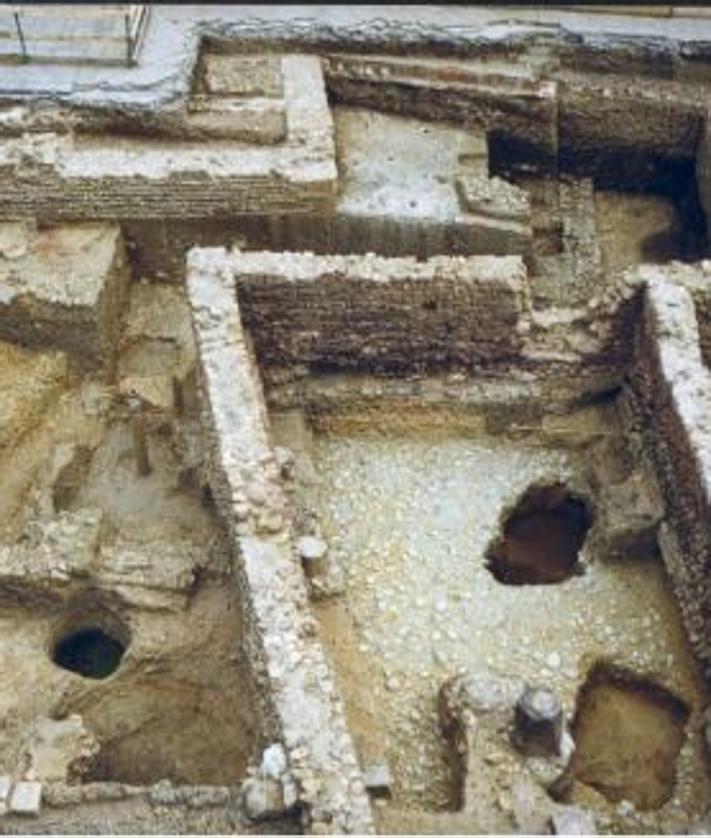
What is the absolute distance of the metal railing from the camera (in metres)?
10.6

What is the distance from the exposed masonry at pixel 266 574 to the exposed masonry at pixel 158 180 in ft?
5.48

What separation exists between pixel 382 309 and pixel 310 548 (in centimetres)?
165

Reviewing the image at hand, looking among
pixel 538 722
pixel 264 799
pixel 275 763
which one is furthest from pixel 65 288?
pixel 538 722

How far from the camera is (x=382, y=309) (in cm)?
855

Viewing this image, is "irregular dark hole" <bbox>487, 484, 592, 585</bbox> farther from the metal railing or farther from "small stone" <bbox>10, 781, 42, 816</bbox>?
the metal railing

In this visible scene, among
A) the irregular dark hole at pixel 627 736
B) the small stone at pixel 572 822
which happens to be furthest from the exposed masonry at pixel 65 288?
the small stone at pixel 572 822

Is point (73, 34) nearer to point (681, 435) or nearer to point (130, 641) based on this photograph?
point (130, 641)

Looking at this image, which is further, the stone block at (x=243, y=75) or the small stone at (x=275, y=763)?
the stone block at (x=243, y=75)

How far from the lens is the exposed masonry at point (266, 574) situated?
246 inches

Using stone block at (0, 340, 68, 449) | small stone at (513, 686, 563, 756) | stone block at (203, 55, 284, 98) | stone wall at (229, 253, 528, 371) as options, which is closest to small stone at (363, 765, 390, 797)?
small stone at (513, 686, 563, 756)

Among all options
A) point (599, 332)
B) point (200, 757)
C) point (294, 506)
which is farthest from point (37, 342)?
point (599, 332)

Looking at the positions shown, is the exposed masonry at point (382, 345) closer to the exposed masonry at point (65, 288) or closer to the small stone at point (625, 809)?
the small stone at point (625, 809)

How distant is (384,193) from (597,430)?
2531 millimetres

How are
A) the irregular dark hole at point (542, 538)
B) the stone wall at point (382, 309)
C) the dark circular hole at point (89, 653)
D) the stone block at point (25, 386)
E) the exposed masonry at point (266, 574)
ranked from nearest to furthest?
the exposed masonry at point (266, 574)
the stone wall at point (382, 309)
the dark circular hole at point (89, 653)
the irregular dark hole at point (542, 538)
the stone block at point (25, 386)
